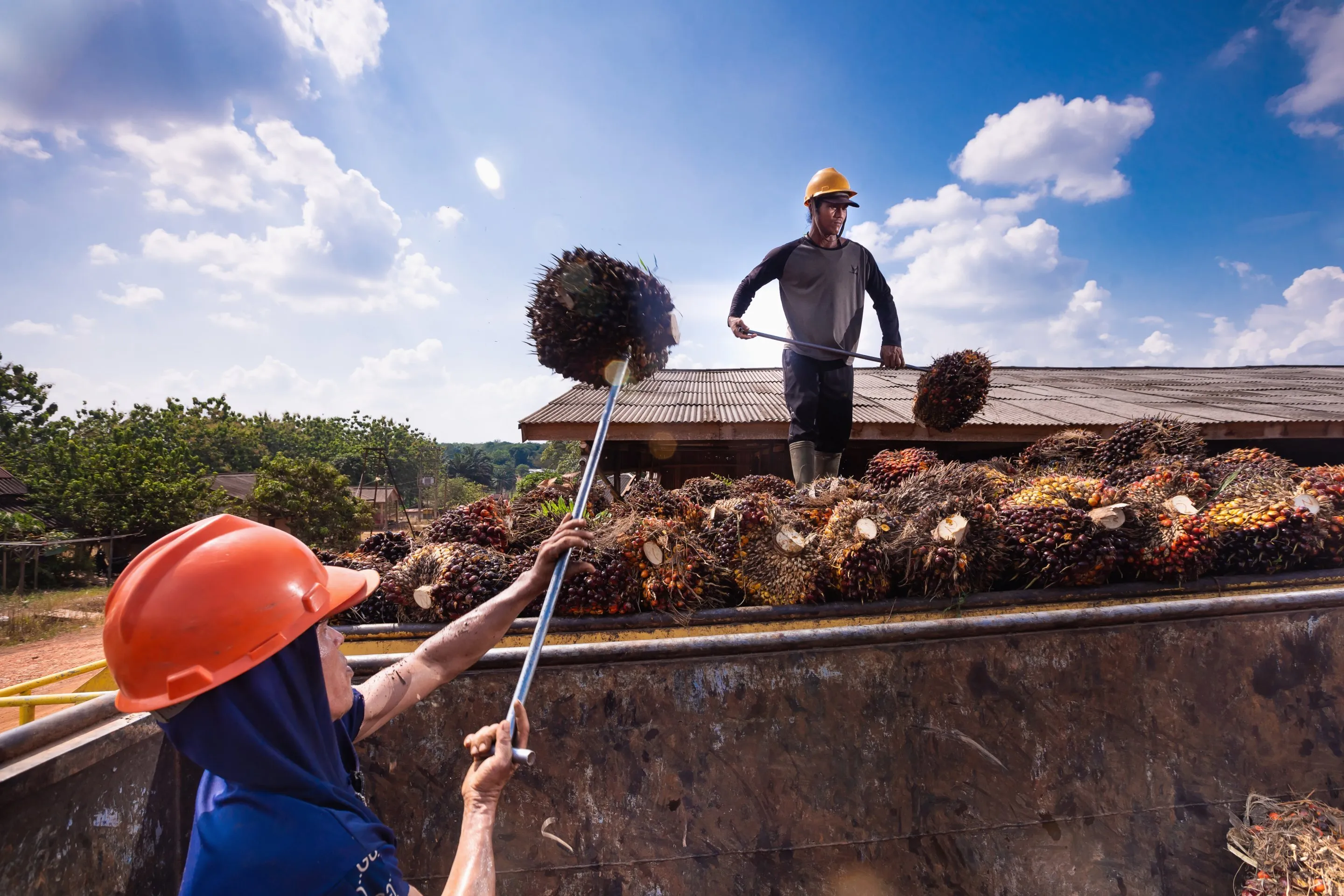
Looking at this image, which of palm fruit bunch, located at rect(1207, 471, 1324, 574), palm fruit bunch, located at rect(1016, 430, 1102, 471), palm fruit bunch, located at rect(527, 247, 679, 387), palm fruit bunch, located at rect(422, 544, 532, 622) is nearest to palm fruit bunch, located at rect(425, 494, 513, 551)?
palm fruit bunch, located at rect(422, 544, 532, 622)

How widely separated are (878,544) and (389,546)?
2459mm

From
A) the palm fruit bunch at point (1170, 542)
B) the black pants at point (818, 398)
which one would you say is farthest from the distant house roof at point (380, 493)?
the palm fruit bunch at point (1170, 542)

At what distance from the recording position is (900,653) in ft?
6.64

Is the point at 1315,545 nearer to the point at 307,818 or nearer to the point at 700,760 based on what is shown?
the point at 700,760

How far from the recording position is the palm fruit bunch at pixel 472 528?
9.62 ft

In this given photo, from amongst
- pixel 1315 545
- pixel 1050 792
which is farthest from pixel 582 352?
pixel 1315 545

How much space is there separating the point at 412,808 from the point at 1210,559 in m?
3.45

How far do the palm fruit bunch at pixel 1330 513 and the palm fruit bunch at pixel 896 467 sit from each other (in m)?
1.71

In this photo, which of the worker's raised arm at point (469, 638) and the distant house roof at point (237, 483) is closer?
the worker's raised arm at point (469, 638)

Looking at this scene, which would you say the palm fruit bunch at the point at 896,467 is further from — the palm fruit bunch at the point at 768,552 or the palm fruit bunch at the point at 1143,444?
the palm fruit bunch at the point at 1143,444

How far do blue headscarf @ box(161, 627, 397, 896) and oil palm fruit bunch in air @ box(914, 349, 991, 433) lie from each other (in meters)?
4.21

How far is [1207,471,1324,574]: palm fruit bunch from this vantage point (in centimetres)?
264

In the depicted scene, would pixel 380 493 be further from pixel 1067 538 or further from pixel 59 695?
pixel 1067 538

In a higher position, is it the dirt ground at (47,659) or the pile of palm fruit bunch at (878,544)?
the pile of palm fruit bunch at (878,544)
